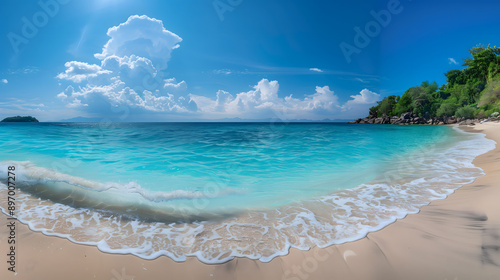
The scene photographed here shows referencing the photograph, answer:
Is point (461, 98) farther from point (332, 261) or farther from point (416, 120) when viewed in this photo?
point (332, 261)

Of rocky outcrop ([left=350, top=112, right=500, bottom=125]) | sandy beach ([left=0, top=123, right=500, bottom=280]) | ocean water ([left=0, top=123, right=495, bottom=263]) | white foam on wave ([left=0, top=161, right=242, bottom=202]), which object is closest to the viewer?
sandy beach ([left=0, top=123, right=500, bottom=280])

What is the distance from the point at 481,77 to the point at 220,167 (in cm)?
8280

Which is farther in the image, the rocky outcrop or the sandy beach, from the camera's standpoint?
the rocky outcrop

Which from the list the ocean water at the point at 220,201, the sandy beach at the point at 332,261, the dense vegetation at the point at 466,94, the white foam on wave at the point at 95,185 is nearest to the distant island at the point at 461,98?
the dense vegetation at the point at 466,94

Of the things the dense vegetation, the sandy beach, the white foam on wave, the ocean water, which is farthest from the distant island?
the white foam on wave

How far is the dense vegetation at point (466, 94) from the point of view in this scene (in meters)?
45.2

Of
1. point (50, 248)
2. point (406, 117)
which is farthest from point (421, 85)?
point (50, 248)

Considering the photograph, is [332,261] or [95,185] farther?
[95,185]

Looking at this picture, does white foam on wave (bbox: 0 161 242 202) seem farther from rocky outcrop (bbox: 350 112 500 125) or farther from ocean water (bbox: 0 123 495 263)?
rocky outcrop (bbox: 350 112 500 125)

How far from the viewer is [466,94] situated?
57.0 m

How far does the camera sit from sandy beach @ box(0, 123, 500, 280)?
2258 millimetres

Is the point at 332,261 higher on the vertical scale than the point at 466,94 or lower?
lower

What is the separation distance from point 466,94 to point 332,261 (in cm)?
8205

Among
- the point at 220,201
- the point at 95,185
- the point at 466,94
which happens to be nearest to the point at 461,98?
the point at 466,94
